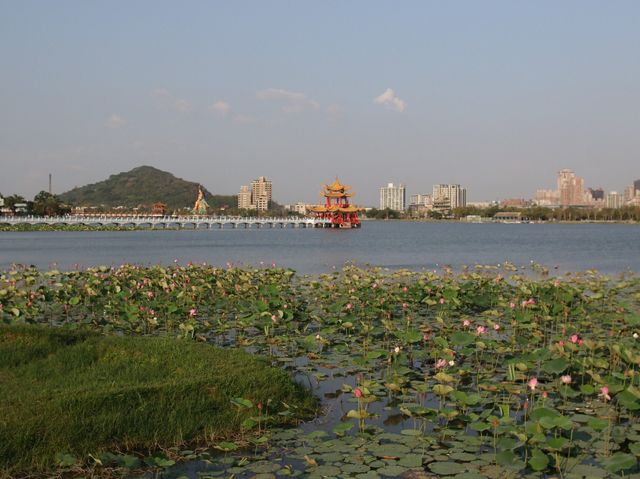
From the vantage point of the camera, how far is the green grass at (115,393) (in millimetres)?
5062

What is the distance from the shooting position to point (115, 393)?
5.67m

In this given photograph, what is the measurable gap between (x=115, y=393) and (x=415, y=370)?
11.2 ft

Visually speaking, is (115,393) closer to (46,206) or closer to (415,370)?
(415,370)

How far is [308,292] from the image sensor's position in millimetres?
13844

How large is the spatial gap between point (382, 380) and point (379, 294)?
14.4ft

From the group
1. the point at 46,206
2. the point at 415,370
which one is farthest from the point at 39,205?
the point at 415,370

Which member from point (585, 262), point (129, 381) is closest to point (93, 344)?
point (129, 381)

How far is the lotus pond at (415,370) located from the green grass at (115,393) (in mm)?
245

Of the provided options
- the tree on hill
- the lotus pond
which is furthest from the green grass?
the tree on hill

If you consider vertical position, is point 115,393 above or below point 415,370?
above

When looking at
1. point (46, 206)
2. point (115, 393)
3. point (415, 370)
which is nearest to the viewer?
point (115, 393)

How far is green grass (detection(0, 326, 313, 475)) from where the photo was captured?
5.06 m

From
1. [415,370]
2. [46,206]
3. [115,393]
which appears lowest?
[415,370]

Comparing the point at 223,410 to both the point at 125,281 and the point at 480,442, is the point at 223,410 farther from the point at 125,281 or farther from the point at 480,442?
the point at 125,281
